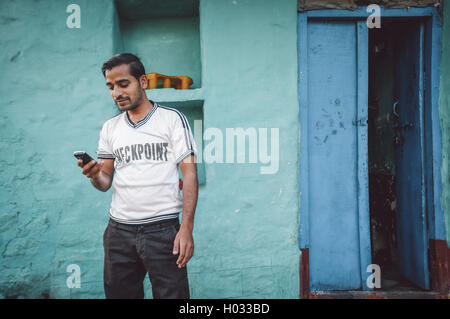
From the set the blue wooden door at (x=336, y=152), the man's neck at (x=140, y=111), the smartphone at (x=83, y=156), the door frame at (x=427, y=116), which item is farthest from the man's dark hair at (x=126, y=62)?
the blue wooden door at (x=336, y=152)

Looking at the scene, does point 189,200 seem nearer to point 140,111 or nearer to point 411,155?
point 140,111

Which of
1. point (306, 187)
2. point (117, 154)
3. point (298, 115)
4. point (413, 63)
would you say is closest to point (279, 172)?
point (306, 187)

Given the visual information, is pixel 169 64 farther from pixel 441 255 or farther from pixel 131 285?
pixel 441 255

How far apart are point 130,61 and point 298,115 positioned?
162 centimetres

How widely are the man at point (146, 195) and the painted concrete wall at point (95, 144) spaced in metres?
1.06

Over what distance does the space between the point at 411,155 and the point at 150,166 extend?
2672 mm

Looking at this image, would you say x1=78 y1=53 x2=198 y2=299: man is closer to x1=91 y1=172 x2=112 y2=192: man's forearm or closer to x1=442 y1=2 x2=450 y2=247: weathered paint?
x1=91 y1=172 x2=112 y2=192: man's forearm

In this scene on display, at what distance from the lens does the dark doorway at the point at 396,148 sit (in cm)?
302

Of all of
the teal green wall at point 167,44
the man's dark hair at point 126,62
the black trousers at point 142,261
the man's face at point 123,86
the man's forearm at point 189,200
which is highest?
the teal green wall at point 167,44

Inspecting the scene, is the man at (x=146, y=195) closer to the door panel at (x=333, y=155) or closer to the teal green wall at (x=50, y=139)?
the teal green wall at (x=50, y=139)

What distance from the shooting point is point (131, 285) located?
5.95ft

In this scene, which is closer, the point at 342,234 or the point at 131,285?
the point at 131,285

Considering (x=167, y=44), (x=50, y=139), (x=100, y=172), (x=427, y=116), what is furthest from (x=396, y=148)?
(x=50, y=139)

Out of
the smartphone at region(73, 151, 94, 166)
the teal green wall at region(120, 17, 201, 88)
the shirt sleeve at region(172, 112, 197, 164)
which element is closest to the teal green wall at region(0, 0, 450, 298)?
the teal green wall at region(120, 17, 201, 88)
